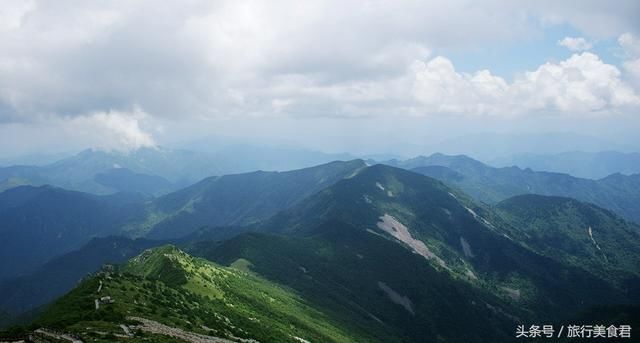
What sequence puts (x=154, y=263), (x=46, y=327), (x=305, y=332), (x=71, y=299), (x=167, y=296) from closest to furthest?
1. (x=46, y=327)
2. (x=71, y=299)
3. (x=167, y=296)
4. (x=305, y=332)
5. (x=154, y=263)

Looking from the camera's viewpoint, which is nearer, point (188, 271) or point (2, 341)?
point (2, 341)

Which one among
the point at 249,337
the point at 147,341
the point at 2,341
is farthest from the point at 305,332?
the point at 2,341

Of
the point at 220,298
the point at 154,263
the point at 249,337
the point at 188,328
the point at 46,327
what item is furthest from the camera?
the point at 154,263

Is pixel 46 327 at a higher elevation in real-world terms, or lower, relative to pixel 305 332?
higher

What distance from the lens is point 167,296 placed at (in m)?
113

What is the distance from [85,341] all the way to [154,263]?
122612mm

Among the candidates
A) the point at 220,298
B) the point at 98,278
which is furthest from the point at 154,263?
the point at 98,278

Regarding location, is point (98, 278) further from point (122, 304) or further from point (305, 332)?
point (305, 332)

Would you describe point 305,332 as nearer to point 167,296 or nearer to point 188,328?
point 167,296

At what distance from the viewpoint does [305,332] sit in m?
160

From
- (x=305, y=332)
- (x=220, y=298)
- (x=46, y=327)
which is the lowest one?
(x=305, y=332)

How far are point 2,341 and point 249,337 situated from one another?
175ft

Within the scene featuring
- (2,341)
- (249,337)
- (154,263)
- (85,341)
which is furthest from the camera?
(154,263)

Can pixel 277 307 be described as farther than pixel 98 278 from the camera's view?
Yes
